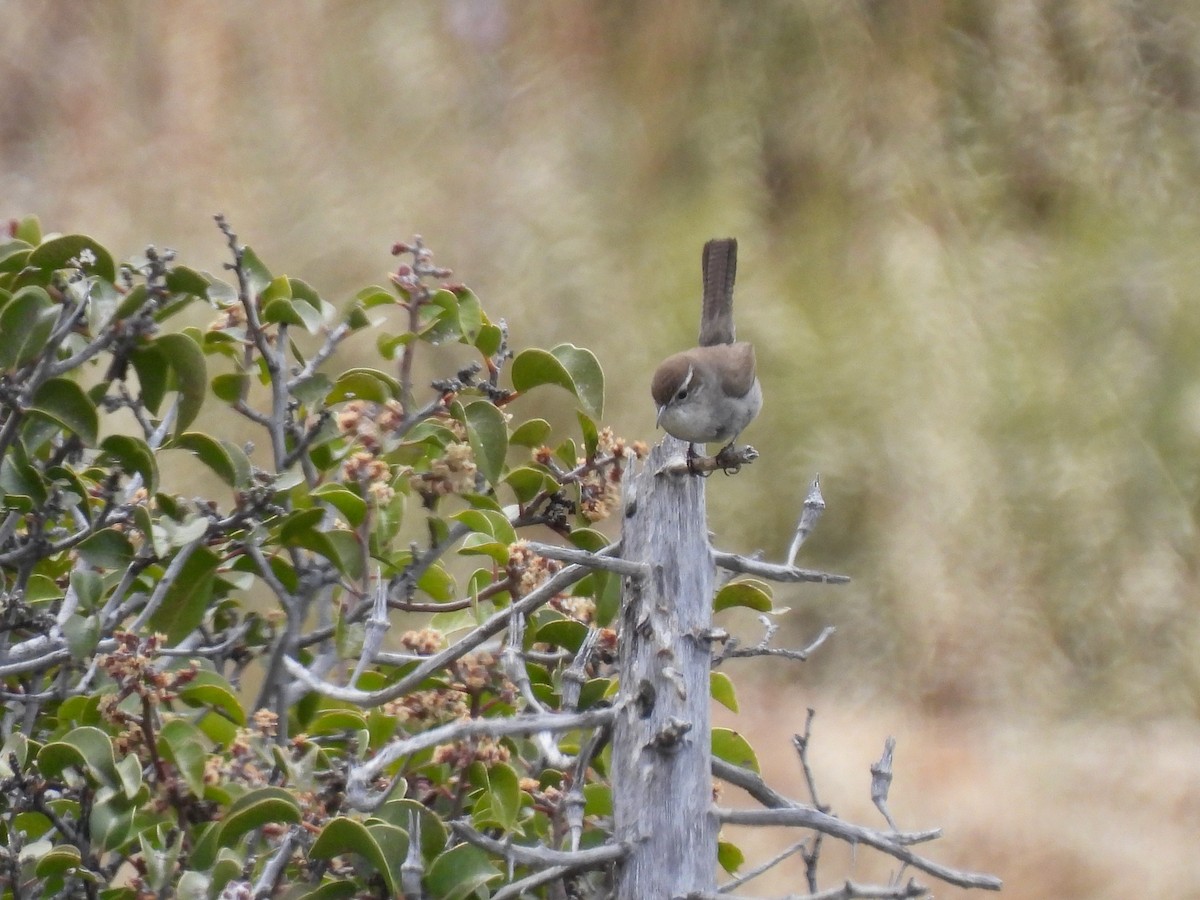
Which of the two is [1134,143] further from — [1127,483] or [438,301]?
[438,301]

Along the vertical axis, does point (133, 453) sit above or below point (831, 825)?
above

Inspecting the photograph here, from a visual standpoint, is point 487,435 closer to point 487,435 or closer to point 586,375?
point 487,435

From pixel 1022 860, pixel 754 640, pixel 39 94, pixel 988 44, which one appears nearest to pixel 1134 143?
pixel 988 44

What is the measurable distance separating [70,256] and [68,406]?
136 mm

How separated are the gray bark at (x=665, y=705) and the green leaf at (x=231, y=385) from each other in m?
0.46

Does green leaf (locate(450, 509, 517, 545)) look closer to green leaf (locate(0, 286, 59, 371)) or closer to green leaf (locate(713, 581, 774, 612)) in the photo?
green leaf (locate(713, 581, 774, 612))

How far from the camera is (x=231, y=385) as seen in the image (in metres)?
1.31

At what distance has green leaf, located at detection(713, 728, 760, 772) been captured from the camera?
1.22 m

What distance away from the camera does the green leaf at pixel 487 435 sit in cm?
123

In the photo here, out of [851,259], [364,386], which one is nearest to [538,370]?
[364,386]

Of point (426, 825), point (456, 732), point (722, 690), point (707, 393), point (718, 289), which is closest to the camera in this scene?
point (456, 732)

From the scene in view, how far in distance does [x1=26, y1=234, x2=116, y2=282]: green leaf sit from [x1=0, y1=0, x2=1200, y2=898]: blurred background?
2243 mm

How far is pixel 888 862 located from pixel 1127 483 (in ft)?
4.32

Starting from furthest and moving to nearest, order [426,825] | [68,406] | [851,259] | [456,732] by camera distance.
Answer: [851,259] → [68,406] → [426,825] → [456,732]
